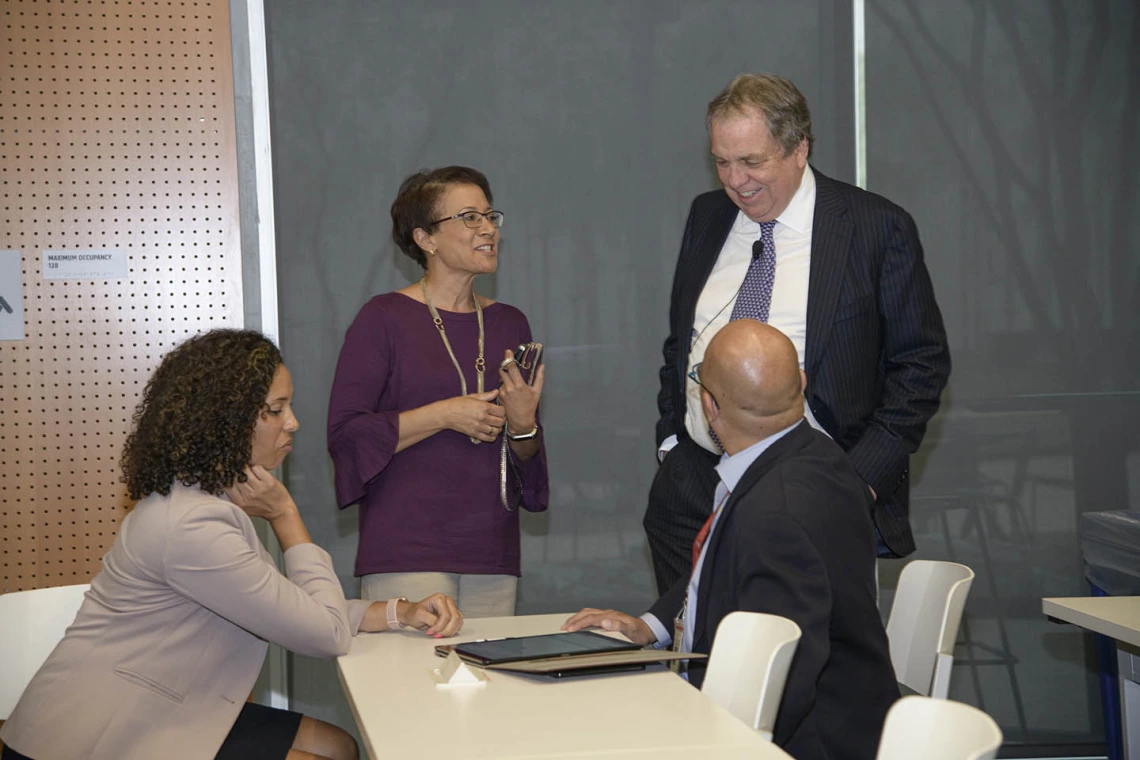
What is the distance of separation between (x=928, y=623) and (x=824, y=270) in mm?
901

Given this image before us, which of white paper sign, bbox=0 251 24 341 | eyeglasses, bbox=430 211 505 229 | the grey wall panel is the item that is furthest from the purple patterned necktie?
white paper sign, bbox=0 251 24 341

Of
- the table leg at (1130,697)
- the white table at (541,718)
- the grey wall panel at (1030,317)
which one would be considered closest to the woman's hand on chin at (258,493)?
the white table at (541,718)

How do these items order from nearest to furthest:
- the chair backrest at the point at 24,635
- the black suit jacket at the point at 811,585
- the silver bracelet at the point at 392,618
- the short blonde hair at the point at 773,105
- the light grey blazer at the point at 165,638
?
the black suit jacket at the point at 811,585 < the light grey blazer at the point at 165,638 < the silver bracelet at the point at 392,618 < the chair backrest at the point at 24,635 < the short blonde hair at the point at 773,105

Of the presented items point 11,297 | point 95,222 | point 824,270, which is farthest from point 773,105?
point 11,297

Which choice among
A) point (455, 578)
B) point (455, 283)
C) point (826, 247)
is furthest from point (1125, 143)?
point (455, 578)

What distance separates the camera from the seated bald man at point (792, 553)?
1.95 m

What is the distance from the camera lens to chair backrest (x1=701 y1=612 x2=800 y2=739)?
67.7 inches

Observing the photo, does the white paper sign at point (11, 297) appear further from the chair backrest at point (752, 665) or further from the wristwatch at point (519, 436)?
the chair backrest at point (752, 665)

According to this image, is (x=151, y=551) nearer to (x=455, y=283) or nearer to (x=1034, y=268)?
(x=455, y=283)

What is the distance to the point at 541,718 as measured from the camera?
67.6 inches

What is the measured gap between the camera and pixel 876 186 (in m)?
4.59

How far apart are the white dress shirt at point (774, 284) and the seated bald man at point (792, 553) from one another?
567 millimetres

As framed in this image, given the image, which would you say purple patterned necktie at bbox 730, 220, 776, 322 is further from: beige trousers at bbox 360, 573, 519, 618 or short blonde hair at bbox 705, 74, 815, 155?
beige trousers at bbox 360, 573, 519, 618

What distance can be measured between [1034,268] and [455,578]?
2.88m
